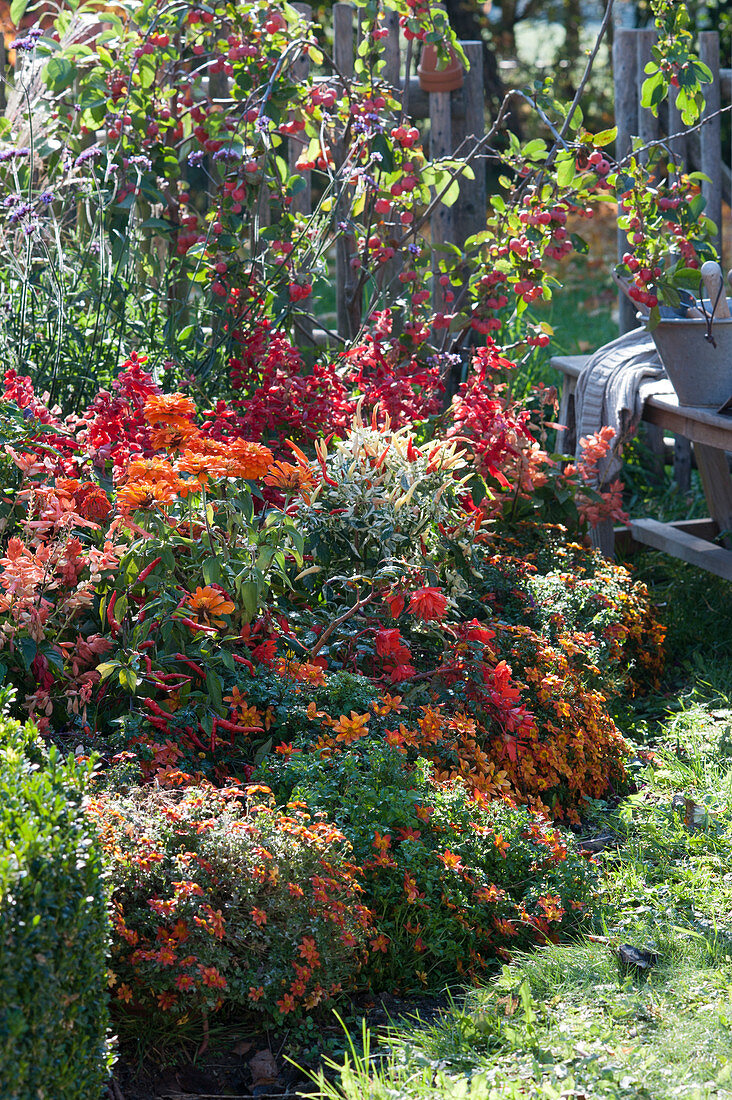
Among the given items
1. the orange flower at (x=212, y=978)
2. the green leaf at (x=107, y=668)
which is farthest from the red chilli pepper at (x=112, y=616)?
the orange flower at (x=212, y=978)

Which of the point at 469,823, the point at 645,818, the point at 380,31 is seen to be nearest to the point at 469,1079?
the point at 469,823

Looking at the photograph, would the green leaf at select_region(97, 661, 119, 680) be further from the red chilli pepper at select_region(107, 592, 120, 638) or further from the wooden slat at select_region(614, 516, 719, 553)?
the wooden slat at select_region(614, 516, 719, 553)

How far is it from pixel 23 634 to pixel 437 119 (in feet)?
11.4

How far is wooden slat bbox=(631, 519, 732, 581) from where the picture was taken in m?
4.04

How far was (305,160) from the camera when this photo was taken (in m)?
4.12

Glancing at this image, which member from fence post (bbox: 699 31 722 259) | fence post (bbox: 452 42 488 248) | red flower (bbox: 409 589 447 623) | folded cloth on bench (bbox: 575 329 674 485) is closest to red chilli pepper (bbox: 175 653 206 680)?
red flower (bbox: 409 589 447 623)

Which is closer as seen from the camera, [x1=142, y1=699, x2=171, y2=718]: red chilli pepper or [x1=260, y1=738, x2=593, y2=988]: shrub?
[x1=260, y1=738, x2=593, y2=988]: shrub

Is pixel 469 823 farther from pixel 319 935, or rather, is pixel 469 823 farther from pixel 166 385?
pixel 166 385

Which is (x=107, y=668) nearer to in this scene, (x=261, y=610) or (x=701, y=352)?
(x=261, y=610)

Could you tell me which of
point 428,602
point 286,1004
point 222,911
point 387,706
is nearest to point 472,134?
point 428,602

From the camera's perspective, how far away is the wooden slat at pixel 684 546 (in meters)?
4.04

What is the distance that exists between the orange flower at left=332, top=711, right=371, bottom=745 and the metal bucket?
76.8 inches

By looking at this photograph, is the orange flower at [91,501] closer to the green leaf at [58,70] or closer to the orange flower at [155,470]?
the orange flower at [155,470]

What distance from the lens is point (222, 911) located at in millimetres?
1979
